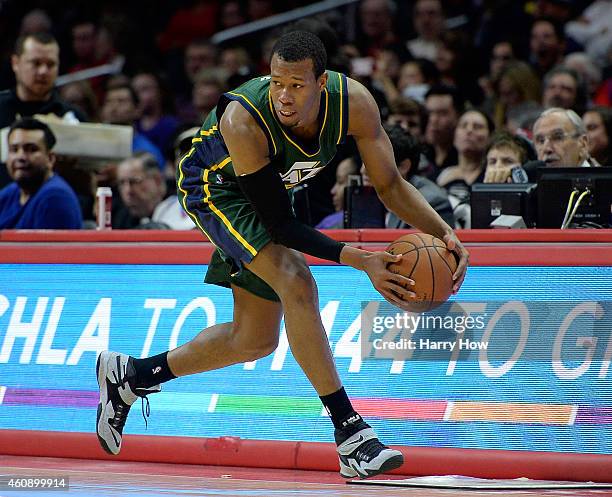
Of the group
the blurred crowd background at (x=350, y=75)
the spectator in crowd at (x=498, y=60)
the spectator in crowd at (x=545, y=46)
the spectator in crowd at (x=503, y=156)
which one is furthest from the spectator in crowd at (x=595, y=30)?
the spectator in crowd at (x=503, y=156)

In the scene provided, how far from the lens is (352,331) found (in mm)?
5605

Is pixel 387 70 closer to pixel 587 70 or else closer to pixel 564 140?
pixel 587 70

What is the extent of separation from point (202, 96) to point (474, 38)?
116 inches

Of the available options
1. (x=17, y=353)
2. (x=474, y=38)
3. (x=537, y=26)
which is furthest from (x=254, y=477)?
(x=474, y=38)

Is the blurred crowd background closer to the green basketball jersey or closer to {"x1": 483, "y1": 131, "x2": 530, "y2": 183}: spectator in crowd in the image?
{"x1": 483, "y1": 131, "x2": 530, "y2": 183}: spectator in crowd

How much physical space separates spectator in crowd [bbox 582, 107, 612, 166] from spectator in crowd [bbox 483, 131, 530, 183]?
84 cm

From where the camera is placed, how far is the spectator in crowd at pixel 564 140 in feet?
21.9

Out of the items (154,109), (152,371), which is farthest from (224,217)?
(154,109)

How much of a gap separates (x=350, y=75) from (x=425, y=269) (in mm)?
2824

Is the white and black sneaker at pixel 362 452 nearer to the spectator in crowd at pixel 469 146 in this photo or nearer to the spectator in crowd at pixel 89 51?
the spectator in crowd at pixel 469 146

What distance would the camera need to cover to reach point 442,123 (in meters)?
8.70

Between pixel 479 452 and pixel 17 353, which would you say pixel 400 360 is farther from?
pixel 17 353

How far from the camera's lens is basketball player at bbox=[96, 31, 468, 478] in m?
4.51

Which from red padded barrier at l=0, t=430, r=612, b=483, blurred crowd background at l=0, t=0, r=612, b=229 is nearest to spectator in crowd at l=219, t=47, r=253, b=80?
blurred crowd background at l=0, t=0, r=612, b=229
